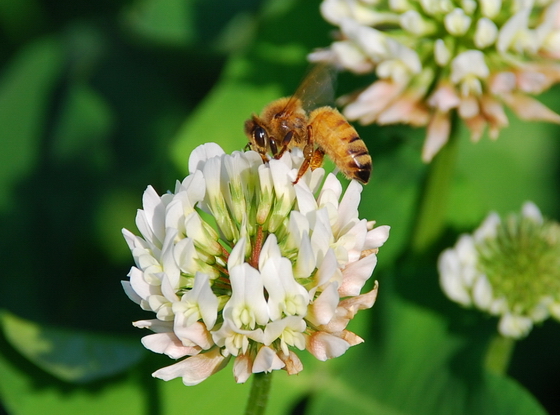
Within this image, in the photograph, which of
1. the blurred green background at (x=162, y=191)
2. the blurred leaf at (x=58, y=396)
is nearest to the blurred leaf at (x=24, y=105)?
the blurred green background at (x=162, y=191)

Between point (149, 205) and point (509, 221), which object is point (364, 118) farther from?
point (149, 205)

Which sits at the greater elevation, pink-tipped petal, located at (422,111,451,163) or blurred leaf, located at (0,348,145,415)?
pink-tipped petal, located at (422,111,451,163)

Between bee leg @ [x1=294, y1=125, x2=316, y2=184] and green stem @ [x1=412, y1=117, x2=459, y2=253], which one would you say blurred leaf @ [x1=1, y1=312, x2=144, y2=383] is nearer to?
bee leg @ [x1=294, y1=125, x2=316, y2=184]

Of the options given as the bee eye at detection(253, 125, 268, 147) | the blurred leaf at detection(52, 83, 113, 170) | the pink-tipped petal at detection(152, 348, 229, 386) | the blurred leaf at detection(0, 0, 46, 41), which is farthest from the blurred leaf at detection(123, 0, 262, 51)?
the pink-tipped petal at detection(152, 348, 229, 386)

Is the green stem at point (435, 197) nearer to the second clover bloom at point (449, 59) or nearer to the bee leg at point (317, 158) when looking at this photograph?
the second clover bloom at point (449, 59)

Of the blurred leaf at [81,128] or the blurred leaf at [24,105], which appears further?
the blurred leaf at [81,128]

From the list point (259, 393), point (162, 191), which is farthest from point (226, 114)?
point (259, 393)
